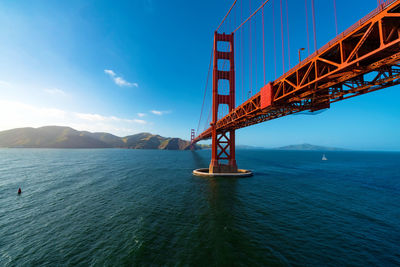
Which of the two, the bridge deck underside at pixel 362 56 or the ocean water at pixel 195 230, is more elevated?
the bridge deck underside at pixel 362 56

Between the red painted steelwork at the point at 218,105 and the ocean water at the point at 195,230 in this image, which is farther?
the red painted steelwork at the point at 218,105

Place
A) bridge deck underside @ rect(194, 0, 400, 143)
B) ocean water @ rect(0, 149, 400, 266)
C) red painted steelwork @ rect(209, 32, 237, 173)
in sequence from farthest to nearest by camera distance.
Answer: red painted steelwork @ rect(209, 32, 237, 173), ocean water @ rect(0, 149, 400, 266), bridge deck underside @ rect(194, 0, 400, 143)

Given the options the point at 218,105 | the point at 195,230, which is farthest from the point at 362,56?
the point at 218,105

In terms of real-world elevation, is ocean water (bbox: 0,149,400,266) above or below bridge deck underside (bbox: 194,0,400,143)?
below

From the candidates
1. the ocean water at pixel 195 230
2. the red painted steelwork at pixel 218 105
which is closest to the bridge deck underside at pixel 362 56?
the ocean water at pixel 195 230

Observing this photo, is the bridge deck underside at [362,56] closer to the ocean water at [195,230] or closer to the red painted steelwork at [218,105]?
the ocean water at [195,230]

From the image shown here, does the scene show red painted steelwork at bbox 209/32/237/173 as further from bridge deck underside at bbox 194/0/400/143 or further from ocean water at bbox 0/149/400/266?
bridge deck underside at bbox 194/0/400/143

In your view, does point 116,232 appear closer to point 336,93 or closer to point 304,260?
point 304,260

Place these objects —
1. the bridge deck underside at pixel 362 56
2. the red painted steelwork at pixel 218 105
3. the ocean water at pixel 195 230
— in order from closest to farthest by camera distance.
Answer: the bridge deck underside at pixel 362 56 < the ocean water at pixel 195 230 < the red painted steelwork at pixel 218 105

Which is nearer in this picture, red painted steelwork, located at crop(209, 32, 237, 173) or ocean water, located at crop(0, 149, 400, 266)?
ocean water, located at crop(0, 149, 400, 266)

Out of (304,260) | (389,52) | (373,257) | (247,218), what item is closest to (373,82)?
(389,52)

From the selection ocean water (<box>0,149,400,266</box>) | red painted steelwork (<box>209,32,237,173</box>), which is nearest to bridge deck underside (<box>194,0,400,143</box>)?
ocean water (<box>0,149,400,266</box>)

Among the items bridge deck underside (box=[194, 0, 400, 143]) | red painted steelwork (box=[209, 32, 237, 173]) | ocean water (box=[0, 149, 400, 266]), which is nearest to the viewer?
bridge deck underside (box=[194, 0, 400, 143])
